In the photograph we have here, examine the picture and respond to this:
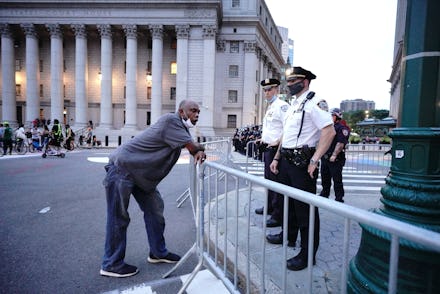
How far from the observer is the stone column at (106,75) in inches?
1533

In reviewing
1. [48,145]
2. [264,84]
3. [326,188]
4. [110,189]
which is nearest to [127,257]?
[110,189]

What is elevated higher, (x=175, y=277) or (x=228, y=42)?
(x=228, y=42)

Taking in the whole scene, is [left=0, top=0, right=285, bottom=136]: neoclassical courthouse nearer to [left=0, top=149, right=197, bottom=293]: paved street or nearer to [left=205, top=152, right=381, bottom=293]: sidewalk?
[left=0, top=149, right=197, bottom=293]: paved street

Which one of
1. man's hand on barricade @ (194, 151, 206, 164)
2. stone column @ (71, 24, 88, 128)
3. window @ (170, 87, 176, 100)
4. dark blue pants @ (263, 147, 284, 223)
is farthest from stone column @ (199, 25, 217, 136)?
man's hand on barricade @ (194, 151, 206, 164)

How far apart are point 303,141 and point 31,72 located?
46775mm

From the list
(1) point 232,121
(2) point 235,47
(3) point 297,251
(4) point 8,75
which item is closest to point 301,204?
(3) point 297,251

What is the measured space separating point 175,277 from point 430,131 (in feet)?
9.42

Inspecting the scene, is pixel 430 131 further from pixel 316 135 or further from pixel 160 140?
pixel 160 140

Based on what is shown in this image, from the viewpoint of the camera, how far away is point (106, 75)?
39.1 meters

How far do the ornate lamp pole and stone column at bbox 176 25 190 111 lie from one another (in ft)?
121

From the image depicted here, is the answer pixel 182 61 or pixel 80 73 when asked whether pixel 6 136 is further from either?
pixel 80 73

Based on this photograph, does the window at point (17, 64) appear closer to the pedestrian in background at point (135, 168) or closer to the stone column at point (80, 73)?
the stone column at point (80, 73)

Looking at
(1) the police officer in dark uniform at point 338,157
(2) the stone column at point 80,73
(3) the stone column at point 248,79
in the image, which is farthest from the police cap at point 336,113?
(2) the stone column at point 80,73

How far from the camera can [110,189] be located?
3369mm
